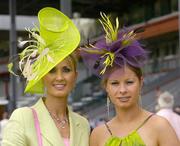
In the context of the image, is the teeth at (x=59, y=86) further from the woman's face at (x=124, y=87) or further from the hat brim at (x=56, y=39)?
the woman's face at (x=124, y=87)

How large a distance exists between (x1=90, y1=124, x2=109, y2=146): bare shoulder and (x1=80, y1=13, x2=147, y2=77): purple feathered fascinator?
12.3 inches

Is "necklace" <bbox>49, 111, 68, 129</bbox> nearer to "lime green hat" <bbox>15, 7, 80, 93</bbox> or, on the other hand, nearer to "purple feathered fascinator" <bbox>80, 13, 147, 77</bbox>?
"lime green hat" <bbox>15, 7, 80, 93</bbox>

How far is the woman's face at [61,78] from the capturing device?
10.1 feet

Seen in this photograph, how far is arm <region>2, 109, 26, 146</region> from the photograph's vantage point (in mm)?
2805

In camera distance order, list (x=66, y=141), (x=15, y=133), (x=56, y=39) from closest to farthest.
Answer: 1. (x=15, y=133)
2. (x=66, y=141)
3. (x=56, y=39)

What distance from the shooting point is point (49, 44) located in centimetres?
312

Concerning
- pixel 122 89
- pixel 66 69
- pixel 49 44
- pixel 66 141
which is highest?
pixel 49 44

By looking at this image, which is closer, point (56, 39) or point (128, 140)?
point (128, 140)

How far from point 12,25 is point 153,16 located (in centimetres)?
1414

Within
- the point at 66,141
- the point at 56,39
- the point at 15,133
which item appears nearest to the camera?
the point at 15,133

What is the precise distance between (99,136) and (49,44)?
591 mm

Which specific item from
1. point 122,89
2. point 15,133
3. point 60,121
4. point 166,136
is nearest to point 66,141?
point 60,121

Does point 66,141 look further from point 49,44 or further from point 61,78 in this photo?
point 49,44

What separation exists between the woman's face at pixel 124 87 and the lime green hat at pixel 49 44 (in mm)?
289
